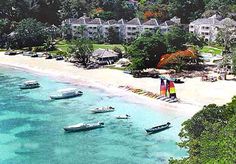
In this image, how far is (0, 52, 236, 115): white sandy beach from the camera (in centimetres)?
7138

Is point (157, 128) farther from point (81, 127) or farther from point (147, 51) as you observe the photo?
point (147, 51)

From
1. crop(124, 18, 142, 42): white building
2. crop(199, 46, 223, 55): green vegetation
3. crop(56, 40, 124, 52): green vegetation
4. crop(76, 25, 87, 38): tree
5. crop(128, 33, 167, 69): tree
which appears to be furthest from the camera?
crop(76, 25, 87, 38): tree

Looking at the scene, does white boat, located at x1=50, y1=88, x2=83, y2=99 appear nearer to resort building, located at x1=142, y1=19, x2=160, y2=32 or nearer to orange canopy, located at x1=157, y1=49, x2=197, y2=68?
orange canopy, located at x1=157, y1=49, x2=197, y2=68

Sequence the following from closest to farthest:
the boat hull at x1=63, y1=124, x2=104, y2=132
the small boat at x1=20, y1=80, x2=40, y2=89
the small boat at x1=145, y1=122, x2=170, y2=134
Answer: the small boat at x1=145, y1=122, x2=170, y2=134 < the boat hull at x1=63, y1=124, x2=104, y2=132 < the small boat at x1=20, y1=80, x2=40, y2=89

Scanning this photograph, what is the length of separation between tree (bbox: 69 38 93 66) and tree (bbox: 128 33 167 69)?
9.43m

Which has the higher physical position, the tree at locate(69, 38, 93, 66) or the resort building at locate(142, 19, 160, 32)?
the resort building at locate(142, 19, 160, 32)

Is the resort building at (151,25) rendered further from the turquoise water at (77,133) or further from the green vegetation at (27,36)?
the turquoise water at (77,133)

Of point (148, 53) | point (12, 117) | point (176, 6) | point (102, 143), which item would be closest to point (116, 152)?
point (102, 143)

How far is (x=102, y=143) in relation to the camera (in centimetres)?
5781

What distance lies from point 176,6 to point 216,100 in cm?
6987

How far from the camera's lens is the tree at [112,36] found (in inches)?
4882

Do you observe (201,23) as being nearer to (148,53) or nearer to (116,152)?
(148,53)

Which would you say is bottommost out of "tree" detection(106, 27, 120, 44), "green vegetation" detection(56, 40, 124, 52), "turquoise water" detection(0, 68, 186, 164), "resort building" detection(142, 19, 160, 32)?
"turquoise water" detection(0, 68, 186, 164)

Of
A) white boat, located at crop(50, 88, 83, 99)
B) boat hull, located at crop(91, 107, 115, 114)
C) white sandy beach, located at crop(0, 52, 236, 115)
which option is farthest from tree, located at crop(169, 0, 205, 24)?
boat hull, located at crop(91, 107, 115, 114)
